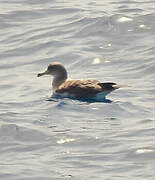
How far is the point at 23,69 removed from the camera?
19500mm

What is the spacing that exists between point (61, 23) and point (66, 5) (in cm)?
175

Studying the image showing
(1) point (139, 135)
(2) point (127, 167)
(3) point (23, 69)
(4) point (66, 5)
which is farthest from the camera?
(4) point (66, 5)

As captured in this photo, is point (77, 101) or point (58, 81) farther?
point (58, 81)

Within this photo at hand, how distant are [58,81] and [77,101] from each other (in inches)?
45.5

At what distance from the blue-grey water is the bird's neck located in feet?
0.72

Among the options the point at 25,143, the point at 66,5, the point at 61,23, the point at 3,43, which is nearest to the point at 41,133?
the point at 25,143

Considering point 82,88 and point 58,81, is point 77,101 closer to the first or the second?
point 82,88

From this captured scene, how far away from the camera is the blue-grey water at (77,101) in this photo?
41.0 ft

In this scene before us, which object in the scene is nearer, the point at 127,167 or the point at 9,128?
the point at 127,167

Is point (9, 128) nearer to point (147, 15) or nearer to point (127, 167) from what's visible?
point (127, 167)

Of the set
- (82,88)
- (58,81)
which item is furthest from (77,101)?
(58,81)

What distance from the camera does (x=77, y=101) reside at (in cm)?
1698

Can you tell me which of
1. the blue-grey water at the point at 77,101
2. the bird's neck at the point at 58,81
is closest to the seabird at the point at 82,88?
the bird's neck at the point at 58,81

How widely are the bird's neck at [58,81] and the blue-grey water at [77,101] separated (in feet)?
0.72
